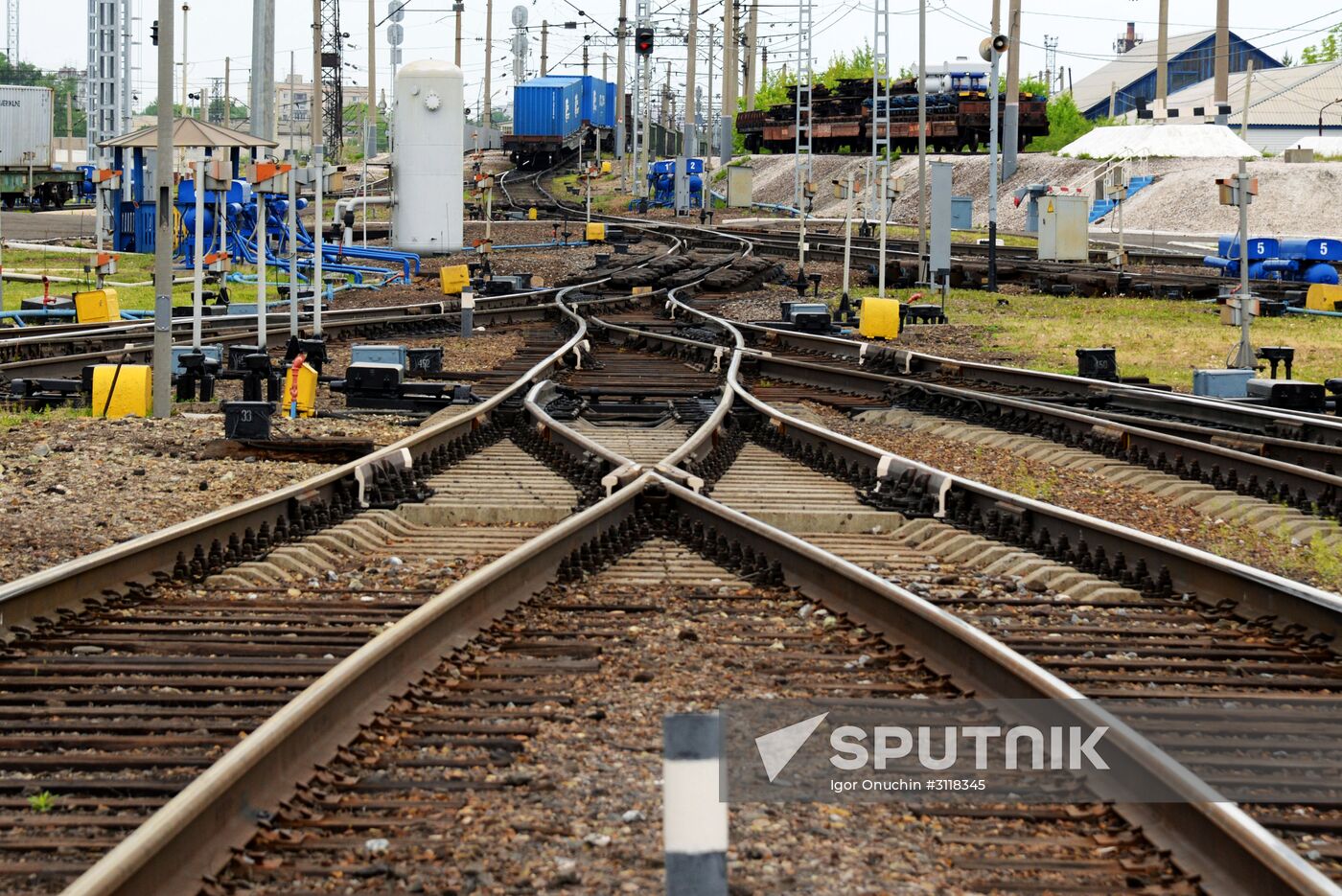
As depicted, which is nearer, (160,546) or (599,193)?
(160,546)

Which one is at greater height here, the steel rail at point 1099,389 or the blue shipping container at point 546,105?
the blue shipping container at point 546,105

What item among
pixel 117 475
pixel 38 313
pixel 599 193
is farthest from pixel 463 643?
pixel 599 193

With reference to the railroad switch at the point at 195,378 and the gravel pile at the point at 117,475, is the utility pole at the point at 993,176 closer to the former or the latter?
the railroad switch at the point at 195,378

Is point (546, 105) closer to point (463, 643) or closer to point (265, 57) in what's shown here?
point (265, 57)

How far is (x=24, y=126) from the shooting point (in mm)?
66625

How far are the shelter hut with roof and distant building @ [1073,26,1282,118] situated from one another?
3861 inches

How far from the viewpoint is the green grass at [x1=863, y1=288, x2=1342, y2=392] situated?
804 inches

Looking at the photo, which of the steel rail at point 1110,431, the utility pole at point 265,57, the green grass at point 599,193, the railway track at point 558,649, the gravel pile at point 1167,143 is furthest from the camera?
the gravel pile at point 1167,143

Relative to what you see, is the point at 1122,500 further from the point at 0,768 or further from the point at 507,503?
the point at 0,768

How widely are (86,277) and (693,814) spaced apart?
104 feet

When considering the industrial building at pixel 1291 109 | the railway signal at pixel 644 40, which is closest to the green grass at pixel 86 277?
the railway signal at pixel 644 40

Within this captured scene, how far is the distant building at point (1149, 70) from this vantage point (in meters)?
128

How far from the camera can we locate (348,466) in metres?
10.5

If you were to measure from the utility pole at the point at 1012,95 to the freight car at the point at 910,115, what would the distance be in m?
1.60
